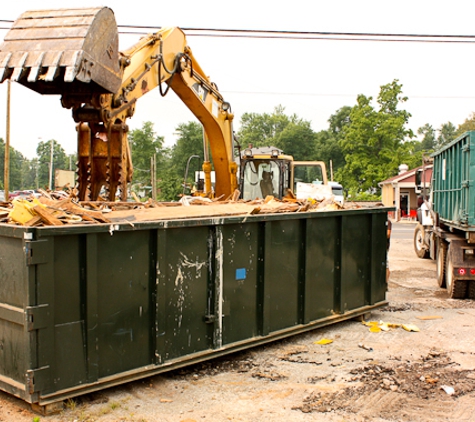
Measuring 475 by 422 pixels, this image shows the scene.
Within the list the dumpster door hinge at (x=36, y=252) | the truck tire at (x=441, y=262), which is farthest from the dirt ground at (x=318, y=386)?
the truck tire at (x=441, y=262)

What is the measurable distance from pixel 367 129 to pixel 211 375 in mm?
47038

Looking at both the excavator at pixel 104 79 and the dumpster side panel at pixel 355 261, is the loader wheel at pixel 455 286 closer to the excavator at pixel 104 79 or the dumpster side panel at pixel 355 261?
the dumpster side panel at pixel 355 261

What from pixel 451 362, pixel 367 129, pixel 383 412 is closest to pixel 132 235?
pixel 383 412

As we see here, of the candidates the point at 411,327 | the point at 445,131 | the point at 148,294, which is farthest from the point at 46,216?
the point at 445,131

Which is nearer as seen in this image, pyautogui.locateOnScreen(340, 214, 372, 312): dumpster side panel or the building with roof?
pyautogui.locateOnScreen(340, 214, 372, 312): dumpster side panel

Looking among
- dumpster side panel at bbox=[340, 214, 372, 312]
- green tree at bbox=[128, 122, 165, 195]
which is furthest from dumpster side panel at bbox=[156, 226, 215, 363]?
green tree at bbox=[128, 122, 165, 195]

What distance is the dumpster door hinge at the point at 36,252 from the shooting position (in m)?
4.34

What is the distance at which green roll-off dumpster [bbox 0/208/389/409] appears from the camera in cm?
446

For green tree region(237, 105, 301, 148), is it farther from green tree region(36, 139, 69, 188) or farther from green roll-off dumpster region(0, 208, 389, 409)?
green roll-off dumpster region(0, 208, 389, 409)

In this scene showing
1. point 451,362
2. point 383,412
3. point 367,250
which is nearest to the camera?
point 383,412

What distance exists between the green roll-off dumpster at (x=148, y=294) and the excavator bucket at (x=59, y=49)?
1.68 m

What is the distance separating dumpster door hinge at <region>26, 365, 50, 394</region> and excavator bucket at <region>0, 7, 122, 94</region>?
2.61 meters

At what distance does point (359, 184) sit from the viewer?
52562 mm

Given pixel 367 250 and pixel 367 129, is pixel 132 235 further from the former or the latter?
pixel 367 129
